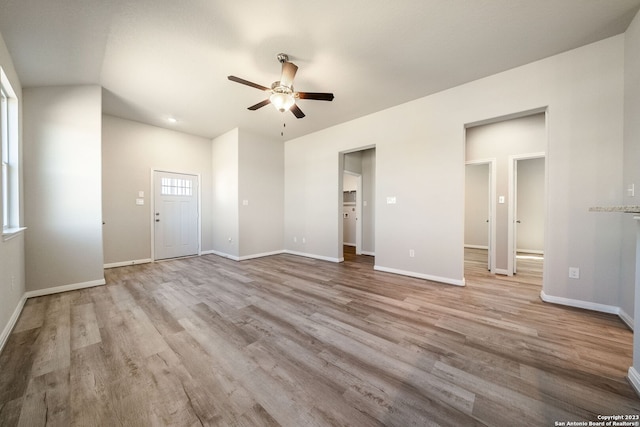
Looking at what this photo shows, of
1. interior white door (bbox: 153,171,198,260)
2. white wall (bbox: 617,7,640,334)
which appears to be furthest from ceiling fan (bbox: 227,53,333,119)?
interior white door (bbox: 153,171,198,260)

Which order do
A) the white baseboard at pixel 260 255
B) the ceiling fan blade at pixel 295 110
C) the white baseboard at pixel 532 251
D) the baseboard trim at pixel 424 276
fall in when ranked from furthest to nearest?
the white baseboard at pixel 532 251, the white baseboard at pixel 260 255, the baseboard trim at pixel 424 276, the ceiling fan blade at pixel 295 110

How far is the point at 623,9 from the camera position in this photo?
1.99 meters

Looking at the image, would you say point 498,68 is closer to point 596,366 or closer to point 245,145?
point 596,366

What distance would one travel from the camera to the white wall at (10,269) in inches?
77.8

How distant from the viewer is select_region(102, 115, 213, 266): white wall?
4.21 meters

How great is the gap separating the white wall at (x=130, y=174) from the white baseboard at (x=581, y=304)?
6.64 metres

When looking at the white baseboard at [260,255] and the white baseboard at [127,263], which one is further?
the white baseboard at [260,255]

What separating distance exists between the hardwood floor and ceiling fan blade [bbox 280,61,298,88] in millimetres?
2567

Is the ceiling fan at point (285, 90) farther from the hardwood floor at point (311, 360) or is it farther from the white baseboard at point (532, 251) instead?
the white baseboard at point (532, 251)

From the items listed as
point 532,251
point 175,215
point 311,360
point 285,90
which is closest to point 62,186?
point 175,215

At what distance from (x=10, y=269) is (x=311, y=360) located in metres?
3.14

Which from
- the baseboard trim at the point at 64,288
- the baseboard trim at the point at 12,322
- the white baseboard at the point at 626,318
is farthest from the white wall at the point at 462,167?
the baseboard trim at the point at 12,322

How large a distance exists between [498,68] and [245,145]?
4.50 metres

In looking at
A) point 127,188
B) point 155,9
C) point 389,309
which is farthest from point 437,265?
point 127,188
